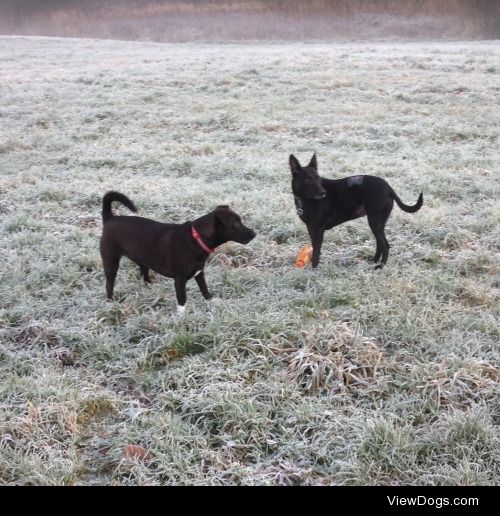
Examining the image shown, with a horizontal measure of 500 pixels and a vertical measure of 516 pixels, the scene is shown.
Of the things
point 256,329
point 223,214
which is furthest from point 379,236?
point 256,329

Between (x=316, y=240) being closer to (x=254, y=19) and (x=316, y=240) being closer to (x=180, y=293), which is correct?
(x=180, y=293)

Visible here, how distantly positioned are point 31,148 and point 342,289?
7.23 meters

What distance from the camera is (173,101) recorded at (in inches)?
532

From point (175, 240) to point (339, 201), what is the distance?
5.16 feet

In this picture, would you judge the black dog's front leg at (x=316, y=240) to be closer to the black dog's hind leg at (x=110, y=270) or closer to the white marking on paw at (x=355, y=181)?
the white marking on paw at (x=355, y=181)

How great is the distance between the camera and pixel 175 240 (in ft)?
13.6

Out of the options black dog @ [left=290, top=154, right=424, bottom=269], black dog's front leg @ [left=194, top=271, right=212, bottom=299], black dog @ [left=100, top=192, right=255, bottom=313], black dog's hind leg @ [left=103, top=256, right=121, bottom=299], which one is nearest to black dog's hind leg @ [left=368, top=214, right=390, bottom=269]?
black dog @ [left=290, top=154, right=424, bottom=269]

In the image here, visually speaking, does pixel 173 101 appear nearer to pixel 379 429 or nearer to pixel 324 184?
pixel 324 184

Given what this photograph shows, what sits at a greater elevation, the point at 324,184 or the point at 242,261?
the point at 324,184

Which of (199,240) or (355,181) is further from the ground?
(355,181)

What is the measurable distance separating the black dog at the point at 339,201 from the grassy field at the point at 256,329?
0.36m
